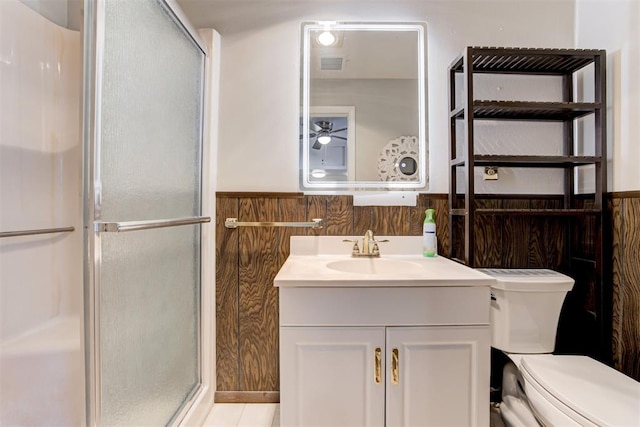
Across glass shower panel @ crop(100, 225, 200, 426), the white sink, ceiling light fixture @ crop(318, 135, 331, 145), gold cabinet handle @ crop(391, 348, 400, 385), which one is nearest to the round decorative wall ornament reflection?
ceiling light fixture @ crop(318, 135, 331, 145)

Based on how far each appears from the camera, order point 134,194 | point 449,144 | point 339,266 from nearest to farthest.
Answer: point 134,194
point 339,266
point 449,144

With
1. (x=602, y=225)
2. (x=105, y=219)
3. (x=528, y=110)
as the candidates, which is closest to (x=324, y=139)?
(x=528, y=110)

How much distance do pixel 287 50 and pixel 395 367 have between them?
1485mm

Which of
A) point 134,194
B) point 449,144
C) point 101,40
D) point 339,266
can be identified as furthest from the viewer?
point 449,144

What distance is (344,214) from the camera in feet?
5.48

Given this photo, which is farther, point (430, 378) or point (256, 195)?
point (256, 195)

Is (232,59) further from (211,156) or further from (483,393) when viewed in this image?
(483,393)

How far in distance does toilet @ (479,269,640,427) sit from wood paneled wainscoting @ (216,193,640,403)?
20 cm

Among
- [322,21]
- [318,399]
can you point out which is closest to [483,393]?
[318,399]

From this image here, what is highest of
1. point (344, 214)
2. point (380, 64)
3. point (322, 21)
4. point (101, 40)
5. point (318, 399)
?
point (322, 21)

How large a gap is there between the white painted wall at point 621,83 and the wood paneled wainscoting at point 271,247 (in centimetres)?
30

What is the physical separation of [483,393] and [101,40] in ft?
5.22

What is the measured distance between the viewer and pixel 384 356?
1165mm

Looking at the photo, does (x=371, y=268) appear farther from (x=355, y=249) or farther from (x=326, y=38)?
(x=326, y=38)
